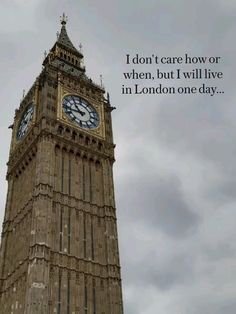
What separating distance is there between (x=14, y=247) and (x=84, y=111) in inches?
756

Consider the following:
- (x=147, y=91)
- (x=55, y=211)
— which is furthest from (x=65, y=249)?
(x=147, y=91)

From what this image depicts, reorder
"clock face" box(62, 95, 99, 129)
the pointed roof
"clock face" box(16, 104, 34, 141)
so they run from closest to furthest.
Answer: "clock face" box(62, 95, 99, 129) < "clock face" box(16, 104, 34, 141) < the pointed roof

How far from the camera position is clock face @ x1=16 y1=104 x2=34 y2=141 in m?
63.6

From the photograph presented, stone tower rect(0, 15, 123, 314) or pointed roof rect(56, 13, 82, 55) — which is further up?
pointed roof rect(56, 13, 82, 55)

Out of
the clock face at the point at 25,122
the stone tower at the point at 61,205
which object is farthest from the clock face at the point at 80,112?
the clock face at the point at 25,122

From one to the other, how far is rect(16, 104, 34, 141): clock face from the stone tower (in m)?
0.18

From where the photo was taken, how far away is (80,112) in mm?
63219

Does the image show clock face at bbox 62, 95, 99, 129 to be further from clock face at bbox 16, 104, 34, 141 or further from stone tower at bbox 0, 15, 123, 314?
clock face at bbox 16, 104, 34, 141

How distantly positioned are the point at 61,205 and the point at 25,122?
52.1ft

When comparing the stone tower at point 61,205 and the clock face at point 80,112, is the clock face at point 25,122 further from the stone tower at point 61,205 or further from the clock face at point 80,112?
the clock face at point 80,112

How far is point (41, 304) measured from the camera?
145 ft

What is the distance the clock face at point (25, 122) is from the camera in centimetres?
6362

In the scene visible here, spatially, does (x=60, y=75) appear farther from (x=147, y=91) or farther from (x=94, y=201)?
(x=147, y=91)

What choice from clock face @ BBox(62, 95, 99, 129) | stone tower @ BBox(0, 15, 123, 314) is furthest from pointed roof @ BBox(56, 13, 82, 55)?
clock face @ BBox(62, 95, 99, 129)
